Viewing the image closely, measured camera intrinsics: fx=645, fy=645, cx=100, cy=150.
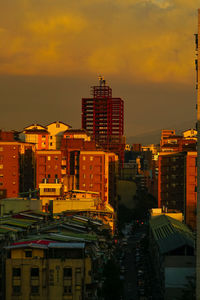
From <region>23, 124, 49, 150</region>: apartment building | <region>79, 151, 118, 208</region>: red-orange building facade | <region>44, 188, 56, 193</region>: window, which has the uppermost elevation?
<region>23, 124, 49, 150</region>: apartment building

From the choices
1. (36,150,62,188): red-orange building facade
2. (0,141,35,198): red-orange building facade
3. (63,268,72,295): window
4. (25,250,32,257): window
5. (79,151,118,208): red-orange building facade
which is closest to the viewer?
(63,268,72,295): window

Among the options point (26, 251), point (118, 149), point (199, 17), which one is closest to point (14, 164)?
point (26, 251)

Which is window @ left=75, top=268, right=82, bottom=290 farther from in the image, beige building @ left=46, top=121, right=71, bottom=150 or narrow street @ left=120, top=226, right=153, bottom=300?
beige building @ left=46, top=121, right=71, bottom=150

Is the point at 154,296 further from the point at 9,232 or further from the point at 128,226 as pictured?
the point at 128,226

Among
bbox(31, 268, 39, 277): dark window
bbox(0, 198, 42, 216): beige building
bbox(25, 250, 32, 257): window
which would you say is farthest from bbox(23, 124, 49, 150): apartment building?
bbox(31, 268, 39, 277): dark window

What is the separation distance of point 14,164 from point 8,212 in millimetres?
23785

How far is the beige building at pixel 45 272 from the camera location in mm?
41125

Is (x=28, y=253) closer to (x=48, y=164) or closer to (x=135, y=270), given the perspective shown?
(x=135, y=270)

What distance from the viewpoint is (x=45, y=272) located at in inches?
1630

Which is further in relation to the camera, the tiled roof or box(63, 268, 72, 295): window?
the tiled roof

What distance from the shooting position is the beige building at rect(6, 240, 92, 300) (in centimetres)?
4112

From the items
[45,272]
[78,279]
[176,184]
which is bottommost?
[78,279]

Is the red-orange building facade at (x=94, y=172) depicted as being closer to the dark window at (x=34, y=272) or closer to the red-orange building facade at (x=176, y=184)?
the red-orange building facade at (x=176, y=184)

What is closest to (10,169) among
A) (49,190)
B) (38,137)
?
(49,190)
